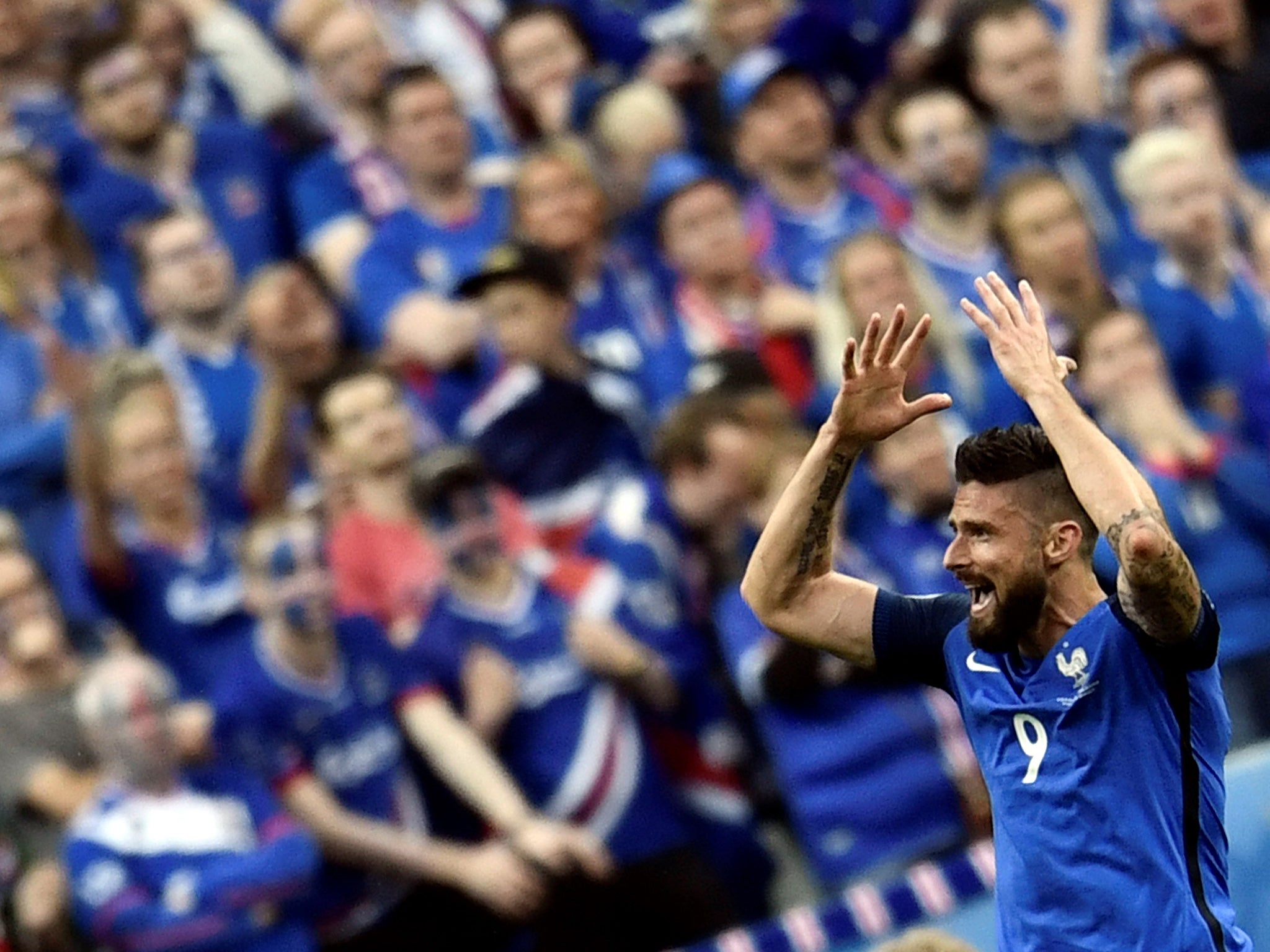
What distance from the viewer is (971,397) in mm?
6551

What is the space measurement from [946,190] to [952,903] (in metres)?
2.88

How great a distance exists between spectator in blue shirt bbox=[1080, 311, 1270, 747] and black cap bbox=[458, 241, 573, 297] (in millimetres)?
1587

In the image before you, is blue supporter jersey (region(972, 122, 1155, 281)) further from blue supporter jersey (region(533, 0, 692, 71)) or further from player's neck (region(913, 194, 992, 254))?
blue supporter jersey (region(533, 0, 692, 71))

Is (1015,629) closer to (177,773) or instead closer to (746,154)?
(177,773)

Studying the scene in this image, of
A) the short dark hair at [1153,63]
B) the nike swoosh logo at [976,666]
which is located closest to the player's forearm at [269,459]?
the nike swoosh logo at [976,666]

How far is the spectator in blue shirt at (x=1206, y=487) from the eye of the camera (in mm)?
5840

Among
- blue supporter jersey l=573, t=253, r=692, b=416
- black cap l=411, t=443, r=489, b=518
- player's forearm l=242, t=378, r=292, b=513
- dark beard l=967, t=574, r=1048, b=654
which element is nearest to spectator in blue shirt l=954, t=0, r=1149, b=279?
blue supporter jersey l=573, t=253, r=692, b=416

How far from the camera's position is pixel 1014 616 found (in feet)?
11.7

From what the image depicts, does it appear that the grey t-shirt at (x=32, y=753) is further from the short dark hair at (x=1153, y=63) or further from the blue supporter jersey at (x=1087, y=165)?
the short dark hair at (x=1153, y=63)

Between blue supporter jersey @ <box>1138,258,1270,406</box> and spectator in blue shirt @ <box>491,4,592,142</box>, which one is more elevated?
spectator in blue shirt @ <box>491,4,592,142</box>

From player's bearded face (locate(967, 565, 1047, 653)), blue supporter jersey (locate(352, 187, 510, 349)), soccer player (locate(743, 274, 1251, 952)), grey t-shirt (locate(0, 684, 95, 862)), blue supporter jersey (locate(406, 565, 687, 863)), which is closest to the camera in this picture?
soccer player (locate(743, 274, 1251, 952))

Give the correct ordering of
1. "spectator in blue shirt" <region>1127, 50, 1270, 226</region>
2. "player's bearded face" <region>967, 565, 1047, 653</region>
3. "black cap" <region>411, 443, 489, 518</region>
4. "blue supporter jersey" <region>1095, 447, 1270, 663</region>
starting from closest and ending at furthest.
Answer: "player's bearded face" <region>967, 565, 1047, 653</region>, "blue supporter jersey" <region>1095, 447, 1270, 663</region>, "black cap" <region>411, 443, 489, 518</region>, "spectator in blue shirt" <region>1127, 50, 1270, 226</region>

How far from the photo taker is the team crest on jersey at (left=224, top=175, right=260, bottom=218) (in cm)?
728

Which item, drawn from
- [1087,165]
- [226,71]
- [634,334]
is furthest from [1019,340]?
[226,71]
